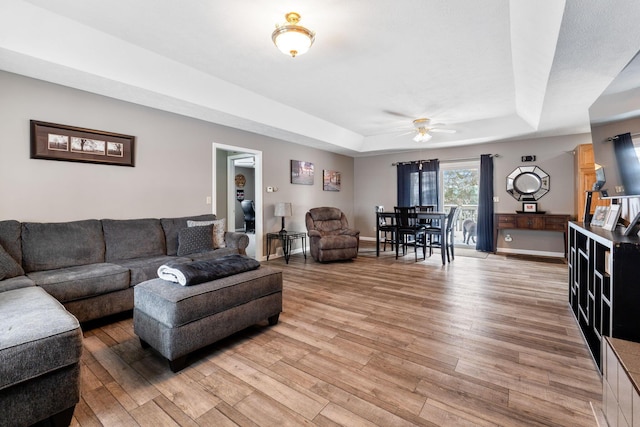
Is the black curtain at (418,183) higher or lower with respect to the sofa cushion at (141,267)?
higher

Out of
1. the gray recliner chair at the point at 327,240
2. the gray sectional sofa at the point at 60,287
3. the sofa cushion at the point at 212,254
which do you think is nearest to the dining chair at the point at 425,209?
the gray recliner chair at the point at 327,240

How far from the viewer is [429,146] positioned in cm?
670

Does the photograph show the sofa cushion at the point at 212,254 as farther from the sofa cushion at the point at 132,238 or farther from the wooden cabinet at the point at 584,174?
the wooden cabinet at the point at 584,174

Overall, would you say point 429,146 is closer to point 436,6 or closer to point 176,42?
point 436,6

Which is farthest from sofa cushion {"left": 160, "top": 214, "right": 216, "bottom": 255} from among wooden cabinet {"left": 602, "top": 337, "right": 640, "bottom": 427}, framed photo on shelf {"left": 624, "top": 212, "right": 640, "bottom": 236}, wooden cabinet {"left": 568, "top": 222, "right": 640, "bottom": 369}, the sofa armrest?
framed photo on shelf {"left": 624, "top": 212, "right": 640, "bottom": 236}

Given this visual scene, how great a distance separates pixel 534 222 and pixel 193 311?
6.32m

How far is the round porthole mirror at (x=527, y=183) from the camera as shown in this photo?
584cm

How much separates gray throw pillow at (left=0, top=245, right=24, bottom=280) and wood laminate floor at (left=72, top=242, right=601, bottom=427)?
0.75m

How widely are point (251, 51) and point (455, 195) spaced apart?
5.77 meters

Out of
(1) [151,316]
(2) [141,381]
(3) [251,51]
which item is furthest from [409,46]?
(2) [141,381]

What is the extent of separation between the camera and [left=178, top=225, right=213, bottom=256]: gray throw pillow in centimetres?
362

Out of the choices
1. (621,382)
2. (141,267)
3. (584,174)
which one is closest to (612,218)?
(621,382)

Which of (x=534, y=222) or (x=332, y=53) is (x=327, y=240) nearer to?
(x=332, y=53)

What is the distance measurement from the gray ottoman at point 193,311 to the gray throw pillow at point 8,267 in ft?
3.90
